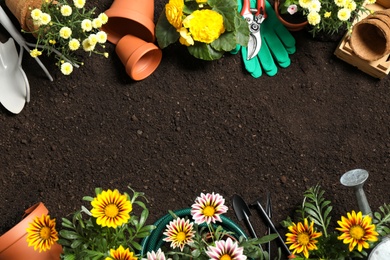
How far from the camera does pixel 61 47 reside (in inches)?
69.8

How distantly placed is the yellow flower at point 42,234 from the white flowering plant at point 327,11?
1049 millimetres

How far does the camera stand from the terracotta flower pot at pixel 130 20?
175cm

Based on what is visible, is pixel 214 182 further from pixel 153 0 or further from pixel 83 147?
pixel 153 0

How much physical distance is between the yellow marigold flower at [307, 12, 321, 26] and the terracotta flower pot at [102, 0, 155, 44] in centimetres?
52

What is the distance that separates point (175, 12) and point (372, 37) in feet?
2.32

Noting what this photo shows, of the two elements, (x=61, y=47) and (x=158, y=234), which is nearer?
(x=158, y=234)

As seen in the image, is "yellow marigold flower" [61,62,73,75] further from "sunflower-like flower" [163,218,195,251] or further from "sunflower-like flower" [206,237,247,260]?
"sunflower-like flower" [206,237,247,260]

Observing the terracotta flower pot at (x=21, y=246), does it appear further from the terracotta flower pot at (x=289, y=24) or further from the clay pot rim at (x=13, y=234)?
the terracotta flower pot at (x=289, y=24)

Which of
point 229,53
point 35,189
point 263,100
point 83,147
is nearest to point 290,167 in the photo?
point 263,100

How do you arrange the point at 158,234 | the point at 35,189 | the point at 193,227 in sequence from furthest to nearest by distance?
the point at 35,189 → the point at 158,234 → the point at 193,227

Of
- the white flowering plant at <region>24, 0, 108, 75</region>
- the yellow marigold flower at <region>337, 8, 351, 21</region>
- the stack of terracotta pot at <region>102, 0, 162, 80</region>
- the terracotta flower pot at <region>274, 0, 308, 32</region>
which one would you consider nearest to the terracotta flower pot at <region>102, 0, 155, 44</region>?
the stack of terracotta pot at <region>102, 0, 162, 80</region>

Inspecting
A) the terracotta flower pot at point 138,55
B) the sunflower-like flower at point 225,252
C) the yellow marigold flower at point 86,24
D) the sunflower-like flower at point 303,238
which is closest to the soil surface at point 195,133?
the terracotta flower pot at point 138,55

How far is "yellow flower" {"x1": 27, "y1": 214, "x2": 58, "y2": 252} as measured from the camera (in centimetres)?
126

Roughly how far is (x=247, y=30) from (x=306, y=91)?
0.31 m
